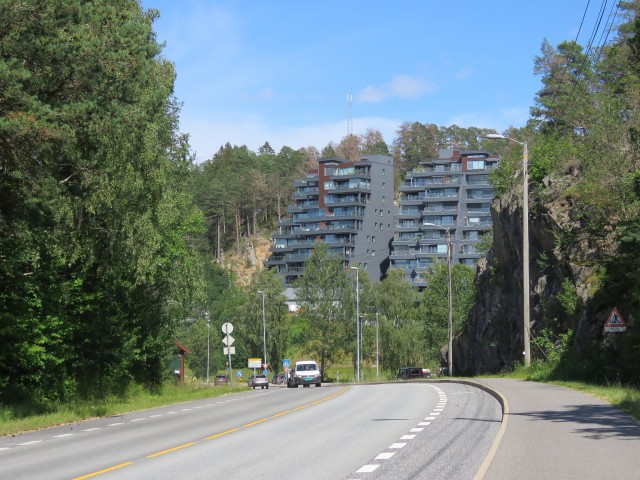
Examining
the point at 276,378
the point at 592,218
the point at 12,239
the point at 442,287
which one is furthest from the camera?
the point at 442,287

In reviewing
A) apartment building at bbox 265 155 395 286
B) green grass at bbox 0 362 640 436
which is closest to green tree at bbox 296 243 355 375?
apartment building at bbox 265 155 395 286

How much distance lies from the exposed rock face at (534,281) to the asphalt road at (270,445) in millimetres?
15477

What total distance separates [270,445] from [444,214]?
153 meters

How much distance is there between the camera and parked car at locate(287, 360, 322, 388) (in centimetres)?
6481

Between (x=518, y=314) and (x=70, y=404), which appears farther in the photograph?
(x=518, y=314)

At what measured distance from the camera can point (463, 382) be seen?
143 feet

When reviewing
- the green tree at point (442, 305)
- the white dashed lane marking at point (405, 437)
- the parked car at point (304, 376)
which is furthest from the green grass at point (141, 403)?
the green tree at point (442, 305)

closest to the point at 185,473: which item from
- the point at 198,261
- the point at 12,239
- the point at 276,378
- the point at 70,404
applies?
the point at 12,239

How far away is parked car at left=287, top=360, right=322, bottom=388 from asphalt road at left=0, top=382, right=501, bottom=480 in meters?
37.6

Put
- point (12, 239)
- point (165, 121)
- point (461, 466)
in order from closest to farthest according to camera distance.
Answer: point (461, 466), point (12, 239), point (165, 121)

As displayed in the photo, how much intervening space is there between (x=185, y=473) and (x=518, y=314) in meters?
49.9

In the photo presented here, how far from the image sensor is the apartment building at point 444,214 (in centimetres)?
16425

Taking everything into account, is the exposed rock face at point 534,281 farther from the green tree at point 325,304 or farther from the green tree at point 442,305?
the green tree at point 325,304

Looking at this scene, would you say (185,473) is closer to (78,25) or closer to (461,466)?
(461,466)
